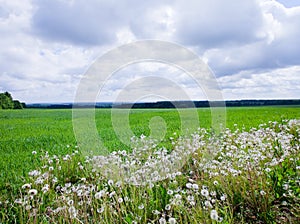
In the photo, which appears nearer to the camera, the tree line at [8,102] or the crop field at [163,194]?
the crop field at [163,194]

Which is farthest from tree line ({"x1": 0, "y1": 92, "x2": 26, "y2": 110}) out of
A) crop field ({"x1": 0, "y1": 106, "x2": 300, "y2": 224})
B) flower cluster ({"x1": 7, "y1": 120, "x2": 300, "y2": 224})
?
flower cluster ({"x1": 7, "y1": 120, "x2": 300, "y2": 224})

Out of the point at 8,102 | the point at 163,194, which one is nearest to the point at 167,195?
the point at 163,194

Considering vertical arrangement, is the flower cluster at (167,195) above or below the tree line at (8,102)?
below

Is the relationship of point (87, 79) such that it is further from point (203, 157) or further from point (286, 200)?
point (286, 200)

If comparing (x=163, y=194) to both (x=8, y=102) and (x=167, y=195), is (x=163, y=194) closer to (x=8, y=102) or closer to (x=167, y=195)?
(x=167, y=195)

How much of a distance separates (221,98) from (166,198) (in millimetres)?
3027

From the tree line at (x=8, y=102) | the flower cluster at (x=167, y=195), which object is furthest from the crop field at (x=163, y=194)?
the tree line at (x=8, y=102)

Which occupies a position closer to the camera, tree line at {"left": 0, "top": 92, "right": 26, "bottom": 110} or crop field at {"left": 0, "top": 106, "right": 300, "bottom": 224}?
crop field at {"left": 0, "top": 106, "right": 300, "bottom": 224}

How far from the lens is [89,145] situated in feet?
26.1

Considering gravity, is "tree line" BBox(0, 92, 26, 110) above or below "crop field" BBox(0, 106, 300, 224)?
above

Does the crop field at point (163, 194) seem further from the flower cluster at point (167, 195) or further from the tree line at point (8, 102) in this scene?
the tree line at point (8, 102)

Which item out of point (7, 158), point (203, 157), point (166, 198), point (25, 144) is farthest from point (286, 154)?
point (25, 144)

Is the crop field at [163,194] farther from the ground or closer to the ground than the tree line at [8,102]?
closer to the ground

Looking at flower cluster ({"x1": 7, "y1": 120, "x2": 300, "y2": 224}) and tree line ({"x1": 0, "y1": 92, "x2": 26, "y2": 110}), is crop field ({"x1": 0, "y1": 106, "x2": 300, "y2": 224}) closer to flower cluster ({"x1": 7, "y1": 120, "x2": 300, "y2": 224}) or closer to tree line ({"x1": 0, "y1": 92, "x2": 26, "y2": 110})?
flower cluster ({"x1": 7, "y1": 120, "x2": 300, "y2": 224})
